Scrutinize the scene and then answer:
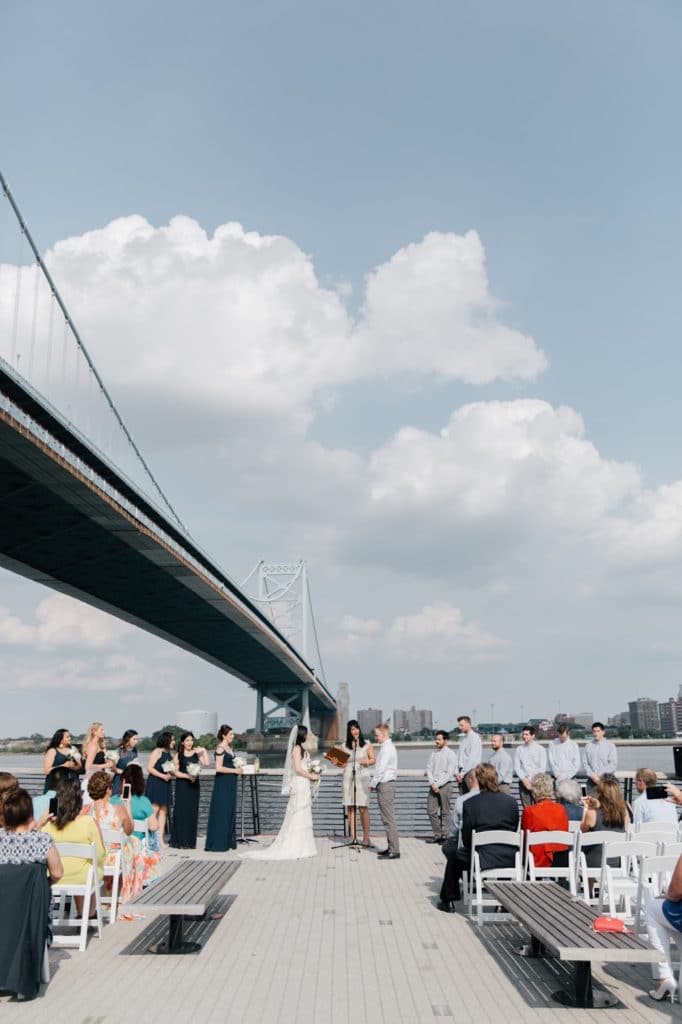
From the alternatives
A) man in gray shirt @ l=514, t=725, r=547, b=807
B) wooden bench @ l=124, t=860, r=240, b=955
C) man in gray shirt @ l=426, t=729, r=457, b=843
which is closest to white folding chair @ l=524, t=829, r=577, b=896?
wooden bench @ l=124, t=860, r=240, b=955

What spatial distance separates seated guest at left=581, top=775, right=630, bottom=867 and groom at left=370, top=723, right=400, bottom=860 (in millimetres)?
3558

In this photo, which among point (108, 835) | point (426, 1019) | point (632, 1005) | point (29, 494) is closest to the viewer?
point (426, 1019)

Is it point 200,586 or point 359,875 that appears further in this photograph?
point 200,586

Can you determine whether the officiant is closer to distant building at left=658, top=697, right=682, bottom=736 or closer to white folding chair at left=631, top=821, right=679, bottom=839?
white folding chair at left=631, top=821, right=679, bottom=839

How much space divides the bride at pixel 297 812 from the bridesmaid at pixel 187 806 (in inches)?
39.2

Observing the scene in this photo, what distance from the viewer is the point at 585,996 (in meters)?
4.86

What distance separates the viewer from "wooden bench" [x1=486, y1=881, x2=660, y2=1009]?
446 centimetres

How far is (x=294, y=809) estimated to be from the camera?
10336 mm

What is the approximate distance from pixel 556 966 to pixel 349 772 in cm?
587

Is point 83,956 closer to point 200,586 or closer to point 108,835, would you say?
point 108,835

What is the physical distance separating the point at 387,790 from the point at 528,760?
2295 millimetres

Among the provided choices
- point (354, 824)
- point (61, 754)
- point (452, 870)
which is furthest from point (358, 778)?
point (452, 870)

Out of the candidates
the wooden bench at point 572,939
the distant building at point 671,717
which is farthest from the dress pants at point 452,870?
the distant building at point 671,717

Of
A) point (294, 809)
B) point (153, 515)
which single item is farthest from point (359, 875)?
point (153, 515)
